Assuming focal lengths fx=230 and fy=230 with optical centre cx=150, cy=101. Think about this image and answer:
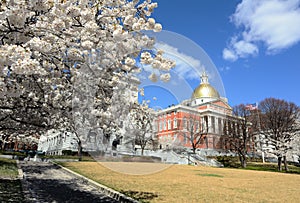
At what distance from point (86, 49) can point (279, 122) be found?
3994 cm

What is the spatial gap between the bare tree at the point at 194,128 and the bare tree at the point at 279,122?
1207 cm

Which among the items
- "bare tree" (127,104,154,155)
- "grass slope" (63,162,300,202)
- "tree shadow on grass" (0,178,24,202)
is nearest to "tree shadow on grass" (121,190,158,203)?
"grass slope" (63,162,300,202)

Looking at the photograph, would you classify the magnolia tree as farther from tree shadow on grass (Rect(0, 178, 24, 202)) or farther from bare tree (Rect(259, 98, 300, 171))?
bare tree (Rect(259, 98, 300, 171))

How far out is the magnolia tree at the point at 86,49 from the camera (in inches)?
177

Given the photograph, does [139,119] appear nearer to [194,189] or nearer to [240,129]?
[194,189]

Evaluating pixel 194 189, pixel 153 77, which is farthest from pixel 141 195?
pixel 153 77

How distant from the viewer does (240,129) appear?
133 ft

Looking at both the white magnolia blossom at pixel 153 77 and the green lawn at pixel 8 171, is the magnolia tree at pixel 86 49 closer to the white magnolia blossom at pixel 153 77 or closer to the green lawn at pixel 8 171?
the white magnolia blossom at pixel 153 77

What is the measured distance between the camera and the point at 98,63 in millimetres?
5617

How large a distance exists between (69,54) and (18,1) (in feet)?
4.93

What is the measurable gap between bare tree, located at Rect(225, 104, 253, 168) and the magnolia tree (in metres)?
37.7

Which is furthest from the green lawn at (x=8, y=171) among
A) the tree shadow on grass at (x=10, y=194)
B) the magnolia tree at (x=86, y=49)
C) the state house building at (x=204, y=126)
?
the state house building at (x=204, y=126)

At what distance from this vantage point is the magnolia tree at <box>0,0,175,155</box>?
4484mm

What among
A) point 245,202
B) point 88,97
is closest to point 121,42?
point 88,97
